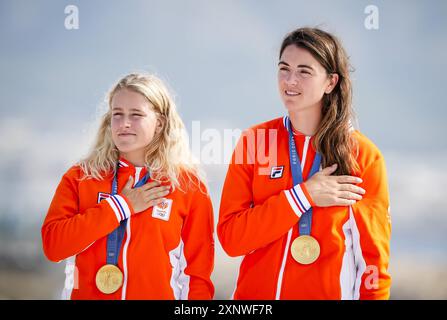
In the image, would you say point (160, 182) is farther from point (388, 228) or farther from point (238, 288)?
point (388, 228)

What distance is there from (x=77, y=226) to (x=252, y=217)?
0.76m

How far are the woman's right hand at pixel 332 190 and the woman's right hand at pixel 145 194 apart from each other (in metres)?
0.66

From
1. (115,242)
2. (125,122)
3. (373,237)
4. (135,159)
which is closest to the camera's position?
(373,237)

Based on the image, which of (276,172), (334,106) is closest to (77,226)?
(276,172)

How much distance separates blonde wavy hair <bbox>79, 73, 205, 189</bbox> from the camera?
263cm

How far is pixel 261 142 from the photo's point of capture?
2576 mm

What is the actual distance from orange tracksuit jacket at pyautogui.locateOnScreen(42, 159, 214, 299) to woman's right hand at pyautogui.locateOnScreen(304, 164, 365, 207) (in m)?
0.53

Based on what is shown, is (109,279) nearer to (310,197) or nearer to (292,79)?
(310,197)

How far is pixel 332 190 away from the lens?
238 centimetres

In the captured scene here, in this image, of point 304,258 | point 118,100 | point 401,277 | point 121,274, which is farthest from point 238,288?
point 401,277

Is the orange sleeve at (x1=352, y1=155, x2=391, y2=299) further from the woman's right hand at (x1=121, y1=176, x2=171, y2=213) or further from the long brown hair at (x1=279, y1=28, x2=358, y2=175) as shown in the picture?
the woman's right hand at (x1=121, y1=176, x2=171, y2=213)

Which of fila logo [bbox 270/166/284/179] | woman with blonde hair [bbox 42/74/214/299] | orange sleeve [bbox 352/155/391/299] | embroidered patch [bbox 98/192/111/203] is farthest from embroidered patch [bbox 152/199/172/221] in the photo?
orange sleeve [bbox 352/155/391/299]

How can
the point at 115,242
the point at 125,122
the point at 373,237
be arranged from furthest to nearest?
1. the point at 125,122
2. the point at 115,242
3. the point at 373,237

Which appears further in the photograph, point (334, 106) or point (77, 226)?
point (334, 106)
